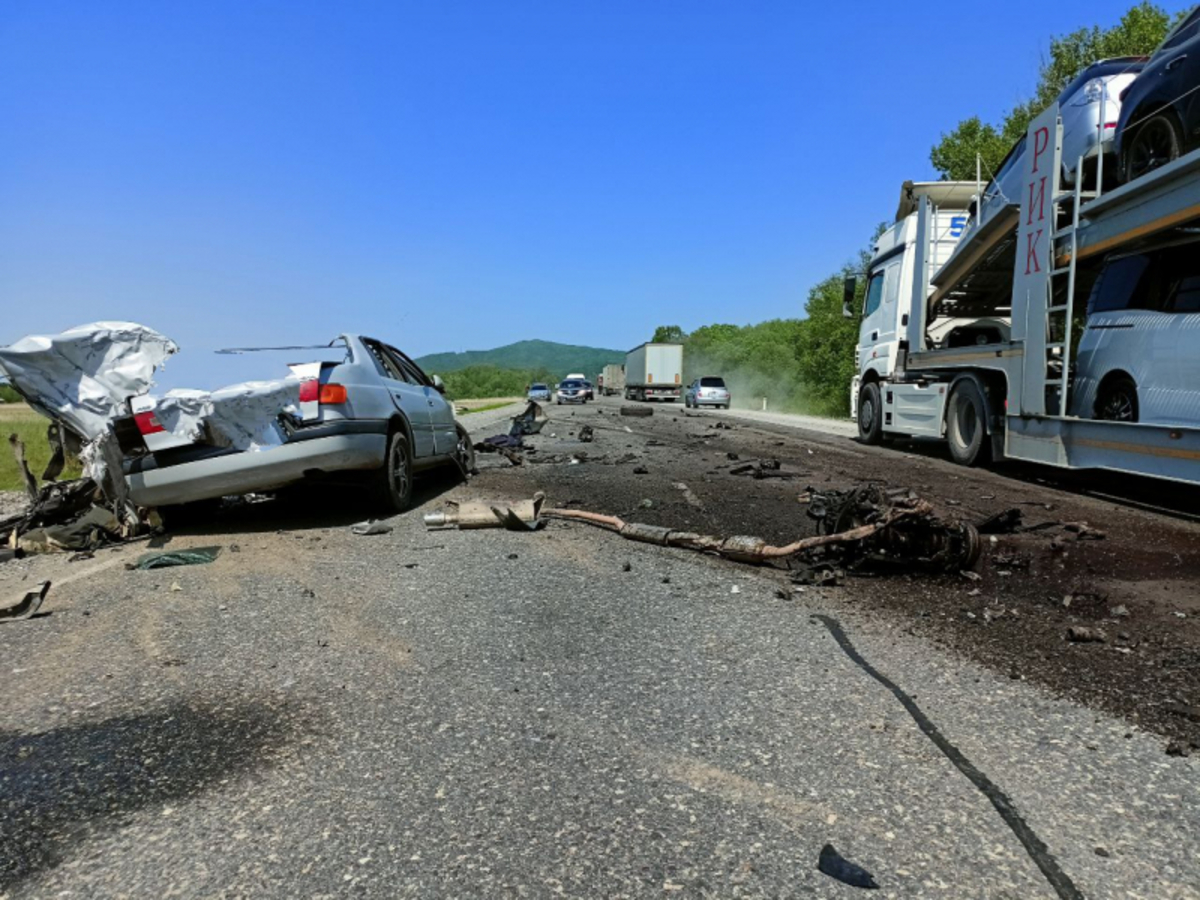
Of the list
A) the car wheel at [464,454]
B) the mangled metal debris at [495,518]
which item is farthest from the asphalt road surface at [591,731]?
the car wheel at [464,454]

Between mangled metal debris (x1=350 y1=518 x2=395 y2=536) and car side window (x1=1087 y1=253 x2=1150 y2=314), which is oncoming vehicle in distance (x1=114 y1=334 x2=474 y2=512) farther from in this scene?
car side window (x1=1087 y1=253 x2=1150 y2=314)

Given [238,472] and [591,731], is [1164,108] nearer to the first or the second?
[591,731]

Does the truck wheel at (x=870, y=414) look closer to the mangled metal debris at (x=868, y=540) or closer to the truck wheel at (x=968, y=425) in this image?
the truck wheel at (x=968, y=425)

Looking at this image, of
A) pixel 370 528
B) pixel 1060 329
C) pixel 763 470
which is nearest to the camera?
pixel 370 528

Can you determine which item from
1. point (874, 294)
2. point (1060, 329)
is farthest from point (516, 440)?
point (1060, 329)

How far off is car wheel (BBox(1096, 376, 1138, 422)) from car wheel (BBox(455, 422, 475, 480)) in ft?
24.4

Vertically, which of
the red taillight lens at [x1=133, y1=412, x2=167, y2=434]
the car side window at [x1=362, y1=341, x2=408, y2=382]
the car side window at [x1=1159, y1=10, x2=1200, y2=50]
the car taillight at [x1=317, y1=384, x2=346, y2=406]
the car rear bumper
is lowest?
the car rear bumper

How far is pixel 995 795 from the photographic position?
2672 mm

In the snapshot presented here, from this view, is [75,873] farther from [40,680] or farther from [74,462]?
[74,462]

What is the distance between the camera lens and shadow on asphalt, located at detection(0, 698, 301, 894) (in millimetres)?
2492

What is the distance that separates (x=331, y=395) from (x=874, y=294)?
11707 mm

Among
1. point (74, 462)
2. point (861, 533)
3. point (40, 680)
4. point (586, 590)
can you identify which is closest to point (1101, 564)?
point (861, 533)

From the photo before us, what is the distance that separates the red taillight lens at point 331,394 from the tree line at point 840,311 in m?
9.74

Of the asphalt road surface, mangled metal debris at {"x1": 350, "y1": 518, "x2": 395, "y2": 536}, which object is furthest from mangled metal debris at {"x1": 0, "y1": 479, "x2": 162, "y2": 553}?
mangled metal debris at {"x1": 350, "y1": 518, "x2": 395, "y2": 536}
